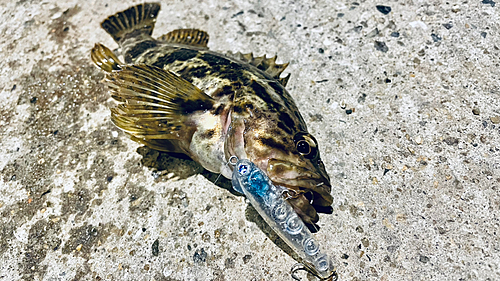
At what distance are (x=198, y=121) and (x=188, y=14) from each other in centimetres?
217

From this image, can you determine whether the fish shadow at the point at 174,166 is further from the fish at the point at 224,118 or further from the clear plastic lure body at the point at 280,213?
the clear plastic lure body at the point at 280,213

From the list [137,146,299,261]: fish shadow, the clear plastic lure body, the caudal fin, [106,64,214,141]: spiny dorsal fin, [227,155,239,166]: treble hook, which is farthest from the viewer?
the caudal fin

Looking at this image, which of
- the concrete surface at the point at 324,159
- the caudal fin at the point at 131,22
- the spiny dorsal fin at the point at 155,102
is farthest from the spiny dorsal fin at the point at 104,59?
the spiny dorsal fin at the point at 155,102

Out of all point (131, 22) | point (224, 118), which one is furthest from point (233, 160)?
point (131, 22)

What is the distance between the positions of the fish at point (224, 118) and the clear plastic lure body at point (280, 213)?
0.06 meters

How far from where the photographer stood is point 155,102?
3.04m

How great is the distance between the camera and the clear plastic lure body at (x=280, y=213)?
254 centimetres

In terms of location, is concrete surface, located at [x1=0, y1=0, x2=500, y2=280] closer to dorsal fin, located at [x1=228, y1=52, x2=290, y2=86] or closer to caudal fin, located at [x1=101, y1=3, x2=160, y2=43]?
caudal fin, located at [x1=101, y1=3, x2=160, y2=43]

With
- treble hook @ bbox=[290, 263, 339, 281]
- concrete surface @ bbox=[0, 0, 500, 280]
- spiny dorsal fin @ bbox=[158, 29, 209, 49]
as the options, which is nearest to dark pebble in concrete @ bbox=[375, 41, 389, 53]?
concrete surface @ bbox=[0, 0, 500, 280]

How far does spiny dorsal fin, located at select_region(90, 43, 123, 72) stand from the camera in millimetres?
3929

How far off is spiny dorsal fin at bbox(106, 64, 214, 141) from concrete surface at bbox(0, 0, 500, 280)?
→ 1.71 feet

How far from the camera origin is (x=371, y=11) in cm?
417

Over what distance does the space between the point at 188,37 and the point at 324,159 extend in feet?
6.89

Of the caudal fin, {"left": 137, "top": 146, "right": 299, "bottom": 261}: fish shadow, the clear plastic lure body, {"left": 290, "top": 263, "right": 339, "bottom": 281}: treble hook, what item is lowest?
{"left": 290, "top": 263, "right": 339, "bottom": 281}: treble hook
